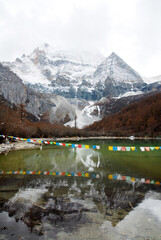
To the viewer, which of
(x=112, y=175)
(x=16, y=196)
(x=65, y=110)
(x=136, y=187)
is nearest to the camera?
(x=16, y=196)

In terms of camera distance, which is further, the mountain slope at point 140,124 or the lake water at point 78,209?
the mountain slope at point 140,124

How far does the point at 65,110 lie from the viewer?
152m

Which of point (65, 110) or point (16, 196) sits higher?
point (65, 110)

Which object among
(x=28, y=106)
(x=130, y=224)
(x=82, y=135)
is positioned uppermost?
(x=28, y=106)

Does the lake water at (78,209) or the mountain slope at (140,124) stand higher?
the mountain slope at (140,124)

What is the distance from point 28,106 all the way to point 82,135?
54.8m

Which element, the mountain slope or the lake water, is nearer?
the lake water

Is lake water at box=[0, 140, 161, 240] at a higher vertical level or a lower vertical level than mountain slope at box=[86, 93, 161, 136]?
lower

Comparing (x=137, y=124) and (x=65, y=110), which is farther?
(x=65, y=110)

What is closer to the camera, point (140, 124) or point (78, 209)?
point (78, 209)

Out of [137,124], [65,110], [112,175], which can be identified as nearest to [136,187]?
[112,175]

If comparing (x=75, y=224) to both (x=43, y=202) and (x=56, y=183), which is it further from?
(x=56, y=183)

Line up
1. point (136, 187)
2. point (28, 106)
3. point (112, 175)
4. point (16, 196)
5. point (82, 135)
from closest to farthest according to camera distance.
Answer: point (16, 196) → point (136, 187) → point (112, 175) → point (82, 135) → point (28, 106)

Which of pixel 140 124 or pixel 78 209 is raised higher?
pixel 140 124
